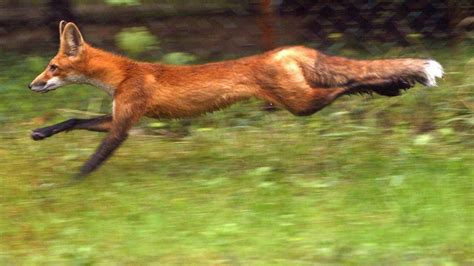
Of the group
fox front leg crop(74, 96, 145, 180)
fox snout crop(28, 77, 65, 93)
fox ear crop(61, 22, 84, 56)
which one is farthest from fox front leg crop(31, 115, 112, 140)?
fox ear crop(61, 22, 84, 56)

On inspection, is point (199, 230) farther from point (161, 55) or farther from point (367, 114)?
point (161, 55)

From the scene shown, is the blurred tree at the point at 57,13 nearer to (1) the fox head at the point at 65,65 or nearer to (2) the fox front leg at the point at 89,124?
(1) the fox head at the point at 65,65

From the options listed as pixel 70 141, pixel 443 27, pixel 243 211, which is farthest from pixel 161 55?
pixel 243 211

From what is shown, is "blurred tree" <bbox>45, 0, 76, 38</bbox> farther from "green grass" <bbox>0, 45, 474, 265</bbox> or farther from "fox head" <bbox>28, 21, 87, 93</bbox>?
"fox head" <bbox>28, 21, 87, 93</bbox>

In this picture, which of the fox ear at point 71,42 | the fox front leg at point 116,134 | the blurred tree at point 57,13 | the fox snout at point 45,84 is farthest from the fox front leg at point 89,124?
the blurred tree at point 57,13

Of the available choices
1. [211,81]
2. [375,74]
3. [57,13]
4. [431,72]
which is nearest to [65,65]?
[211,81]

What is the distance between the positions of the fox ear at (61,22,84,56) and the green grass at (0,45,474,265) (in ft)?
2.75

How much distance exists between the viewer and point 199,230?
5.21 metres

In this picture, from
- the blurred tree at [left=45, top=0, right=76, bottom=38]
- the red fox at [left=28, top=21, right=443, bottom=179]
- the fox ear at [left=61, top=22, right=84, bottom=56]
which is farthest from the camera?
the blurred tree at [left=45, top=0, right=76, bottom=38]

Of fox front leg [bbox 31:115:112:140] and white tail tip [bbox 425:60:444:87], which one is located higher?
white tail tip [bbox 425:60:444:87]

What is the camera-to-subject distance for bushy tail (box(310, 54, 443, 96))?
20.4 feet

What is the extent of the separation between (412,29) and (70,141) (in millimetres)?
4045

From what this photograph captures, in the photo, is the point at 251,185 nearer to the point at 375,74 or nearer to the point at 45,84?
the point at 375,74

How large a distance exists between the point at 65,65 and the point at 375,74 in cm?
219
